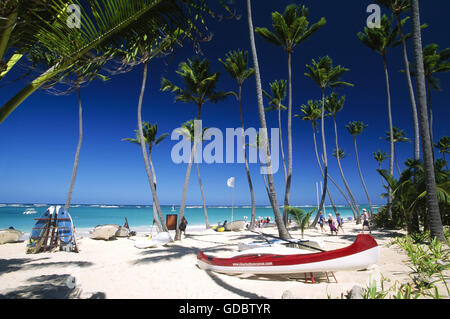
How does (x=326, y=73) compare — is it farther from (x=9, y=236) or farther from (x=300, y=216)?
(x=9, y=236)

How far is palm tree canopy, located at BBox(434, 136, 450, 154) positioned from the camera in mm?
29156

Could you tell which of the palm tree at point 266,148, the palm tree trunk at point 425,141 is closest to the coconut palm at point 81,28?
the palm tree at point 266,148

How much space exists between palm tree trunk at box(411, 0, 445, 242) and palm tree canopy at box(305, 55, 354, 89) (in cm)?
1137

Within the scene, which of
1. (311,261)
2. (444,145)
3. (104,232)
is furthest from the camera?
(444,145)

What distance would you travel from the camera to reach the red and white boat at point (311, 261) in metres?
5.23

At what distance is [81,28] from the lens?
1.65 meters

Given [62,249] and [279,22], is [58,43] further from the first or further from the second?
[279,22]

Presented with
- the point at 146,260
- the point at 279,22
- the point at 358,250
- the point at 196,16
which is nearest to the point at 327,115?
the point at 279,22

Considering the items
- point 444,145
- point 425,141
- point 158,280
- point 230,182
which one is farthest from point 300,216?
point 444,145

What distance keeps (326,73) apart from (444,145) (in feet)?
→ 79.9

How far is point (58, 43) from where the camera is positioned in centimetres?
165

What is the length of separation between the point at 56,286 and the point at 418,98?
45.7ft
